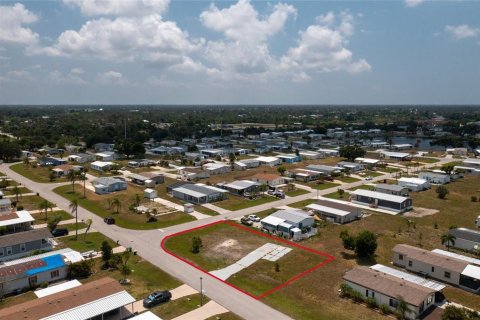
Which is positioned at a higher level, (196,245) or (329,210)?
(329,210)

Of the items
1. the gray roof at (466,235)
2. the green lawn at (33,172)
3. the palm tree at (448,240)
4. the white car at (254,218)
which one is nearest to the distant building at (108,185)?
the green lawn at (33,172)

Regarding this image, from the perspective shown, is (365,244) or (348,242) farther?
(348,242)

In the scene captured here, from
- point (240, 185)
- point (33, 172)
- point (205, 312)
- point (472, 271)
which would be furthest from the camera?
point (33, 172)

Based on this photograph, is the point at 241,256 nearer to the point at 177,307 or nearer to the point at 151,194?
the point at 177,307

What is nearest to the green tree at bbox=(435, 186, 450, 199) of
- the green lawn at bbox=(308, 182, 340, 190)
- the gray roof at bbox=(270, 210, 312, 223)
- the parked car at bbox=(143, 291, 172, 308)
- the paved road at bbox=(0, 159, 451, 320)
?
the paved road at bbox=(0, 159, 451, 320)

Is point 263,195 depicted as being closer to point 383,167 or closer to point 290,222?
point 290,222

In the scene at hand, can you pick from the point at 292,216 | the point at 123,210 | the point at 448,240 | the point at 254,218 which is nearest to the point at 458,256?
the point at 448,240

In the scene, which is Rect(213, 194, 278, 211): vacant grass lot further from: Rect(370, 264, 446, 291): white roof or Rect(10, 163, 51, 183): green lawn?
Rect(10, 163, 51, 183): green lawn
